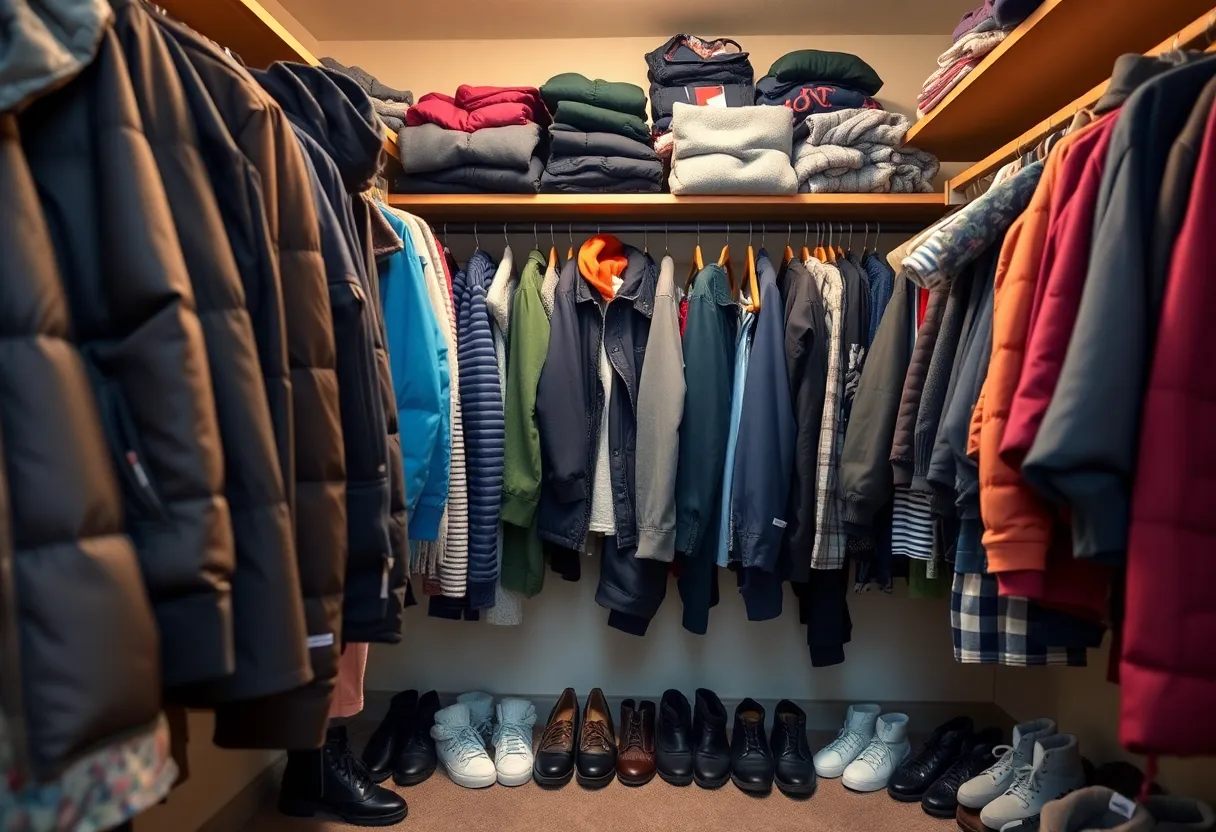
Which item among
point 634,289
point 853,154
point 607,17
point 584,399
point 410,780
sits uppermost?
point 607,17

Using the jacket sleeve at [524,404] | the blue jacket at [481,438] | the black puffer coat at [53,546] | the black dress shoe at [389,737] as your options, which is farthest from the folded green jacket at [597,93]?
the black dress shoe at [389,737]

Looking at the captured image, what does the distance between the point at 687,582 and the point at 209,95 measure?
152cm

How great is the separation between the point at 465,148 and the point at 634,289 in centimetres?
57

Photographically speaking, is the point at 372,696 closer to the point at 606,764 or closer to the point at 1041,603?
the point at 606,764

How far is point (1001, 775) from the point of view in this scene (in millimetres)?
1704

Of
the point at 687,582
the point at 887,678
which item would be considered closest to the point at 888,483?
the point at 687,582

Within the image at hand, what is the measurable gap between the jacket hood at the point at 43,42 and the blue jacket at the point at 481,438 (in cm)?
110

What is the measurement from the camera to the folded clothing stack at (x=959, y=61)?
5.31 ft

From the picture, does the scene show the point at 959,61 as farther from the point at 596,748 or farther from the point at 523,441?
the point at 596,748

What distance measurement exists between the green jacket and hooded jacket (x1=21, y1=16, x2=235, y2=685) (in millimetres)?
1147

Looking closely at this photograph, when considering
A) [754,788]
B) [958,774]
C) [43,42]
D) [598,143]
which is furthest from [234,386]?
[958,774]

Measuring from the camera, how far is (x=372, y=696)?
7.36ft

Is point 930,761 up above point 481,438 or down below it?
below

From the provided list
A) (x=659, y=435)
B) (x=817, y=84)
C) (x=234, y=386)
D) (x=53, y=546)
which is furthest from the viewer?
(x=817, y=84)
